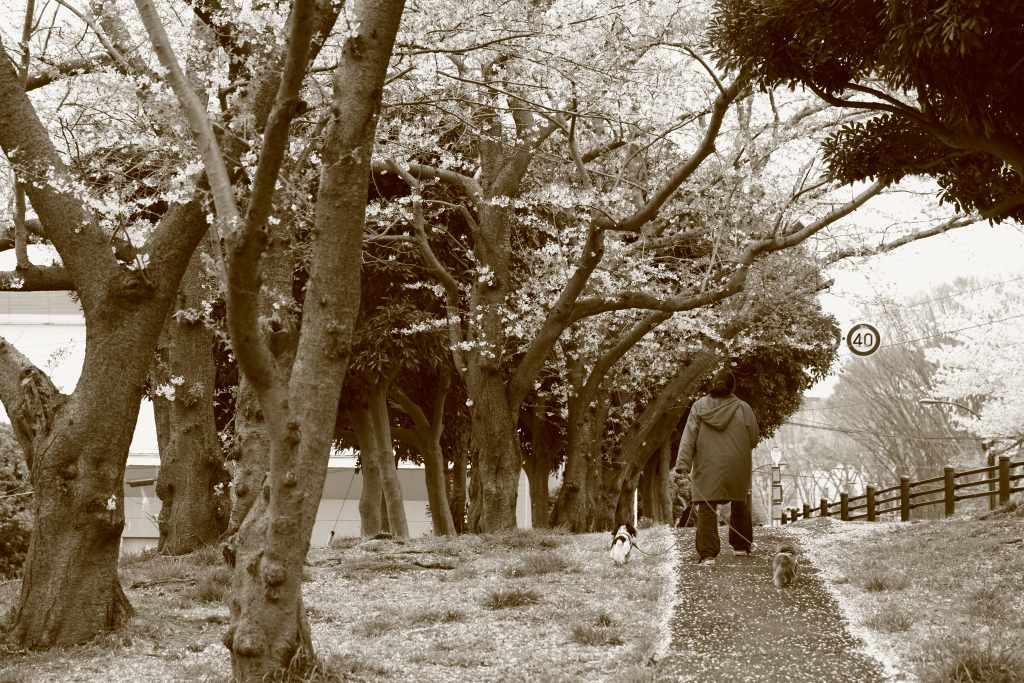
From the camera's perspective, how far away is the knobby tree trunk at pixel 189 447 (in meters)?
10.6

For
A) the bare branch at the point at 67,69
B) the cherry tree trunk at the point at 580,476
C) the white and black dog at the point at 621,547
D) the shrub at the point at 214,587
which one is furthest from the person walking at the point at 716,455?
the cherry tree trunk at the point at 580,476

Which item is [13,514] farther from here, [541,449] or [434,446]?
[541,449]

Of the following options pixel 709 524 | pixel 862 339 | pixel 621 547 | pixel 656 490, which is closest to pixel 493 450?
pixel 621 547

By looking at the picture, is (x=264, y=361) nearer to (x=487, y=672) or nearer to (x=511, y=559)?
(x=487, y=672)

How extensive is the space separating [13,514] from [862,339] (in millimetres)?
13811

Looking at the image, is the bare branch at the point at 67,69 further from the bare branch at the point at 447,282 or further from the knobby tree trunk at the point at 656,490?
the knobby tree trunk at the point at 656,490

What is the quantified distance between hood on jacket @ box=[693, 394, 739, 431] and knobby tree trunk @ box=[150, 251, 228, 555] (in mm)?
5495

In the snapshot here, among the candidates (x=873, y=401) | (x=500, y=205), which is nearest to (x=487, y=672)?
(x=500, y=205)

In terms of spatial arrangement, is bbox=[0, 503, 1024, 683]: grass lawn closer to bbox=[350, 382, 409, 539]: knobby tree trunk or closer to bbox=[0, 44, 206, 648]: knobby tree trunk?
bbox=[0, 44, 206, 648]: knobby tree trunk

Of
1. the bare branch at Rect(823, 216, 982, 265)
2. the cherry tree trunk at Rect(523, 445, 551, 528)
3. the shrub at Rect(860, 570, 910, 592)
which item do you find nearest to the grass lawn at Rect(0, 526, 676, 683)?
the shrub at Rect(860, 570, 910, 592)

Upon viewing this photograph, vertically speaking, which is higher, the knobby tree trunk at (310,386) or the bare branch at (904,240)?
the bare branch at (904,240)

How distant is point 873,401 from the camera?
3547cm

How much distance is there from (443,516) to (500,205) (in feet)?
23.7

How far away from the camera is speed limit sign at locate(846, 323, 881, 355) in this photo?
54.7 ft
